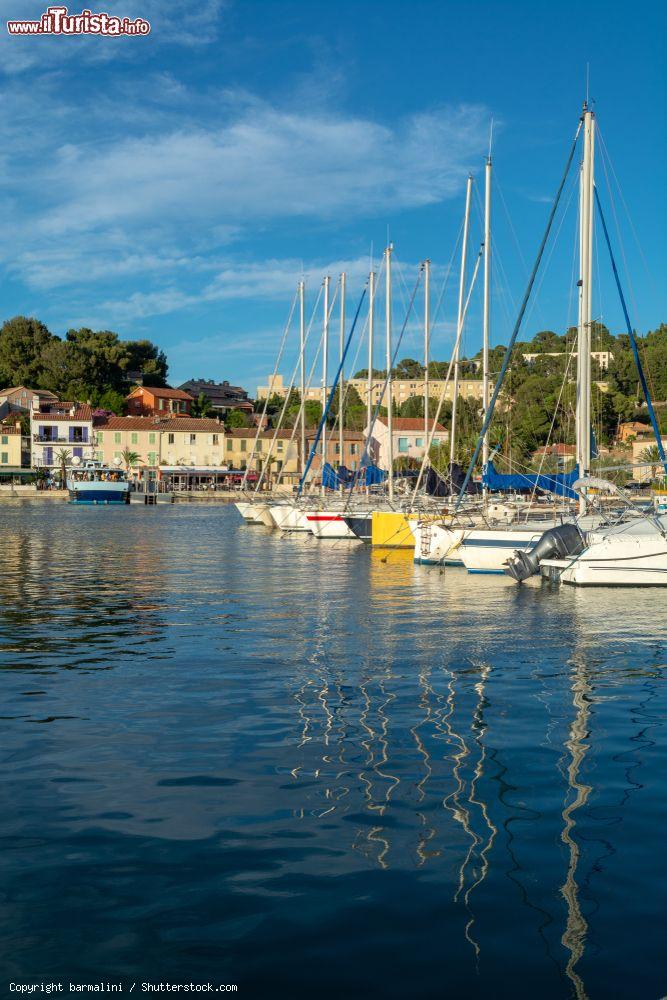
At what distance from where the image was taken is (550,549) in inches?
1097

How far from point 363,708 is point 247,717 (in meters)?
1.59

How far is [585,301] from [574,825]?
79.0ft

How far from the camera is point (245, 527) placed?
211 feet

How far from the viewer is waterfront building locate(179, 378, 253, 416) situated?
173 m

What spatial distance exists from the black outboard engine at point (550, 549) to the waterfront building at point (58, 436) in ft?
347

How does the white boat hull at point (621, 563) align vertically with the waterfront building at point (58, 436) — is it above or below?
below

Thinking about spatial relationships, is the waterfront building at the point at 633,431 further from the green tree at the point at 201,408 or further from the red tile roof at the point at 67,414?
the red tile roof at the point at 67,414

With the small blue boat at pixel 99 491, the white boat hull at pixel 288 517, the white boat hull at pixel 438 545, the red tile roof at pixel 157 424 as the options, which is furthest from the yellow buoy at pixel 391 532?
the red tile roof at pixel 157 424

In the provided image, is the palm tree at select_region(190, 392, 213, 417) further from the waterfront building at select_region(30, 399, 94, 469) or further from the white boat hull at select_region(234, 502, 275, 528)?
the white boat hull at select_region(234, 502, 275, 528)

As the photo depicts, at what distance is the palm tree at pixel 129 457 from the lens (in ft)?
416

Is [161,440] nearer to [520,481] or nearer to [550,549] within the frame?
[520,481]

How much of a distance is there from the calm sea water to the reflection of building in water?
3cm

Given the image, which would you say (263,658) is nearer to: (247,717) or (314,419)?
(247,717)

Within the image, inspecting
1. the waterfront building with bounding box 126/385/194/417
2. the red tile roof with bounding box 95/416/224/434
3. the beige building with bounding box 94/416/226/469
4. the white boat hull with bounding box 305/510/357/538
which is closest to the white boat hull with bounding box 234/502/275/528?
the white boat hull with bounding box 305/510/357/538
